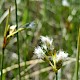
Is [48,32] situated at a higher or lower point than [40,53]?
higher

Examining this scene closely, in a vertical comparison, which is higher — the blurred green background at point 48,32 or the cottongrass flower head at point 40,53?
the blurred green background at point 48,32

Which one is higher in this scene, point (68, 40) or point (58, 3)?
point (58, 3)

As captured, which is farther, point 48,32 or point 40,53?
point 48,32

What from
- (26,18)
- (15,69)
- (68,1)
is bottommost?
(15,69)

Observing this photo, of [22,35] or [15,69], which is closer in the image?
[15,69]

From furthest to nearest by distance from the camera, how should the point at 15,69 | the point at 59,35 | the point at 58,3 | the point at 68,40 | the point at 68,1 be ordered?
1. the point at 58,3
2. the point at 59,35
3. the point at 68,1
4. the point at 68,40
5. the point at 15,69

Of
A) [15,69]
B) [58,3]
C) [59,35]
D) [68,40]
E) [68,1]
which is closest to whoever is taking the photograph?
[15,69]

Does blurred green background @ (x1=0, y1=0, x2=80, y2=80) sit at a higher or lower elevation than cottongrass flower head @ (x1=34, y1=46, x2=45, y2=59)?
higher

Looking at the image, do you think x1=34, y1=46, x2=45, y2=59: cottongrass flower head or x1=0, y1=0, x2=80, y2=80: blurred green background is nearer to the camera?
x1=34, y1=46, x2=45, y2=59: cottongrass flower head

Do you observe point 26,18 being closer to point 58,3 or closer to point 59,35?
point 59,35

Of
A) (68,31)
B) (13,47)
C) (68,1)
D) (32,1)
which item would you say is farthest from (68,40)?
(32,1)

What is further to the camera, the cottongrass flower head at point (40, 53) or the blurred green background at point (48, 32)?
the blurred green background at point (48, 32)
